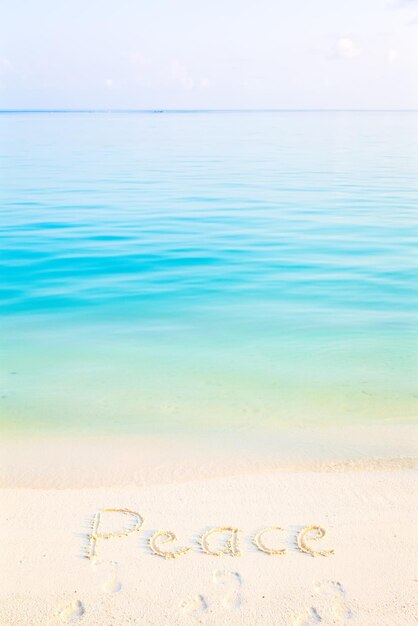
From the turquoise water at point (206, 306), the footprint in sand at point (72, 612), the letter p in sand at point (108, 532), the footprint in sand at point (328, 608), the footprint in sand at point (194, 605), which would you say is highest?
the turquoise water at point (206, 306)

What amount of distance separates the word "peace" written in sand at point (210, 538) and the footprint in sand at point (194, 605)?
1.20ft

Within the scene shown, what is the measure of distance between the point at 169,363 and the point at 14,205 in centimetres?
1330

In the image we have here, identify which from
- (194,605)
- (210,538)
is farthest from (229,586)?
(210,538)

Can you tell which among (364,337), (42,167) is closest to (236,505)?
(364,337)

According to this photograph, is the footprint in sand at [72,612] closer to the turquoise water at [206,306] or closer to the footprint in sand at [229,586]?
the footprint in sand at [229,586]

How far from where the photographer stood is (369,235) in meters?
15.6

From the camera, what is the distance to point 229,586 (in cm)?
393

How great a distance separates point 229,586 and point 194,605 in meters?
0.25

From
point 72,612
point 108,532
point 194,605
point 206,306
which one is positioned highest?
point 206,306

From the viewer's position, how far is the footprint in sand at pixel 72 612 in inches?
146

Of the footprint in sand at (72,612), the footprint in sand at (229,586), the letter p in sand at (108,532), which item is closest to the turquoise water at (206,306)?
the letter p in sand at (108,532)

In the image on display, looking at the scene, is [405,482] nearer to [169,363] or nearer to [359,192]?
[169,363]

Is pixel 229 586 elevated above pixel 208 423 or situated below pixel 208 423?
below

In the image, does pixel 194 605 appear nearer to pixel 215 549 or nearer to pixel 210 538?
pixel 215 549
